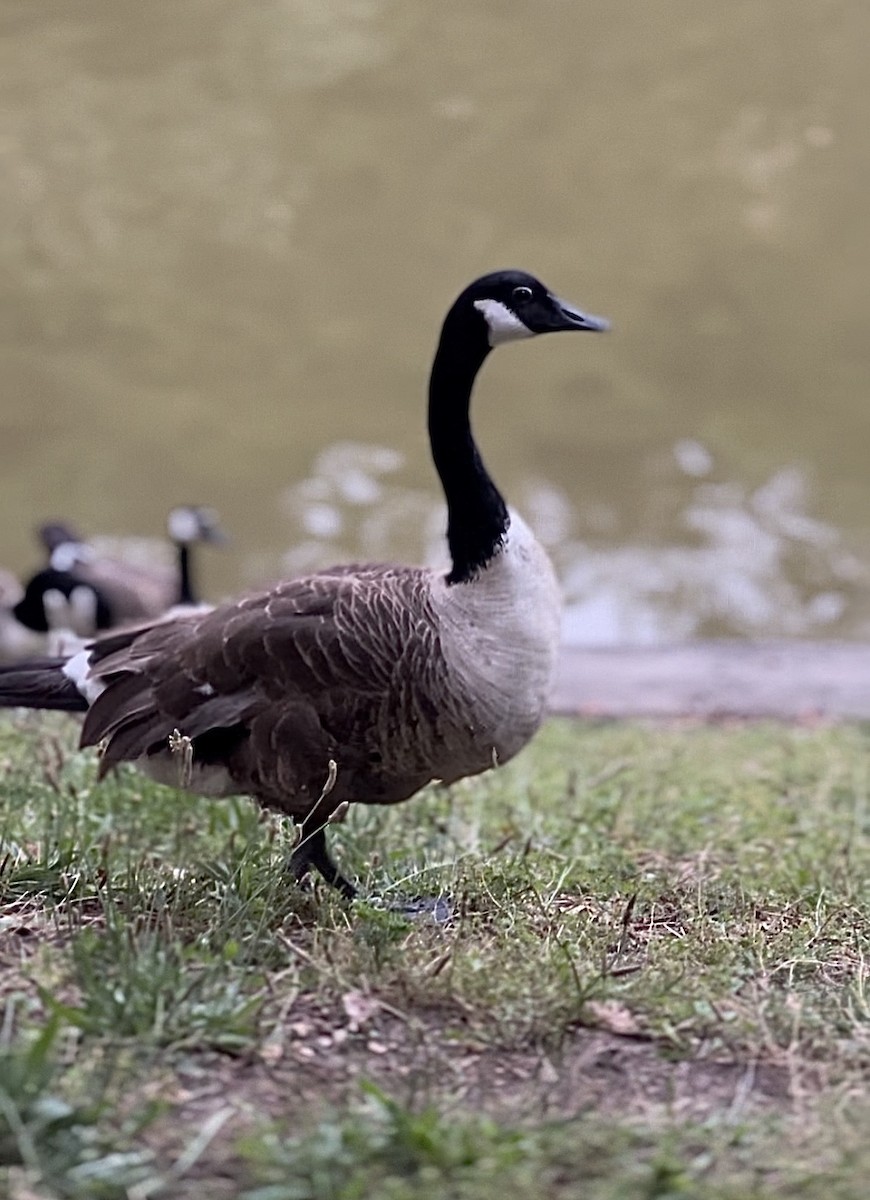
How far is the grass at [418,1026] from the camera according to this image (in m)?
1.98

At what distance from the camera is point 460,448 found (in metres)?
3.62

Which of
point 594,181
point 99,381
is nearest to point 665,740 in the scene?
point 99,381

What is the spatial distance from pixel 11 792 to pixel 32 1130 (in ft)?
7.28

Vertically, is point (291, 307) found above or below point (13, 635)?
above

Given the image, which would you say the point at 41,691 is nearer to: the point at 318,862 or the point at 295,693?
the point at 295,693

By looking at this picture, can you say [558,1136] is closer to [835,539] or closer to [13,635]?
[13,635]

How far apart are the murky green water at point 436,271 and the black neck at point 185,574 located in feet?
8.45

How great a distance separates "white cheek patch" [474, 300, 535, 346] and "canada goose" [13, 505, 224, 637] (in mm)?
4845

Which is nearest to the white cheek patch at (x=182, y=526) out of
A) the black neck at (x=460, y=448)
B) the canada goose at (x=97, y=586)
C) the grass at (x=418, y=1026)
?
the canada goose at (x=97, y=586)

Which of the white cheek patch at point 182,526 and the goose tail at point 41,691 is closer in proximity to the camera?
the goose tail at point 41,691

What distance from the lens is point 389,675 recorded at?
10.9 ft

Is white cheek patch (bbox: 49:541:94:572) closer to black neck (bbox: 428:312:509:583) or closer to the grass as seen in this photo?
the grass

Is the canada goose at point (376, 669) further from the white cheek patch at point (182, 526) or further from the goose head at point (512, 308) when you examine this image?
the white cheek patch at point (182, 526)

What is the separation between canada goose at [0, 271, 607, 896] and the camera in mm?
3330
